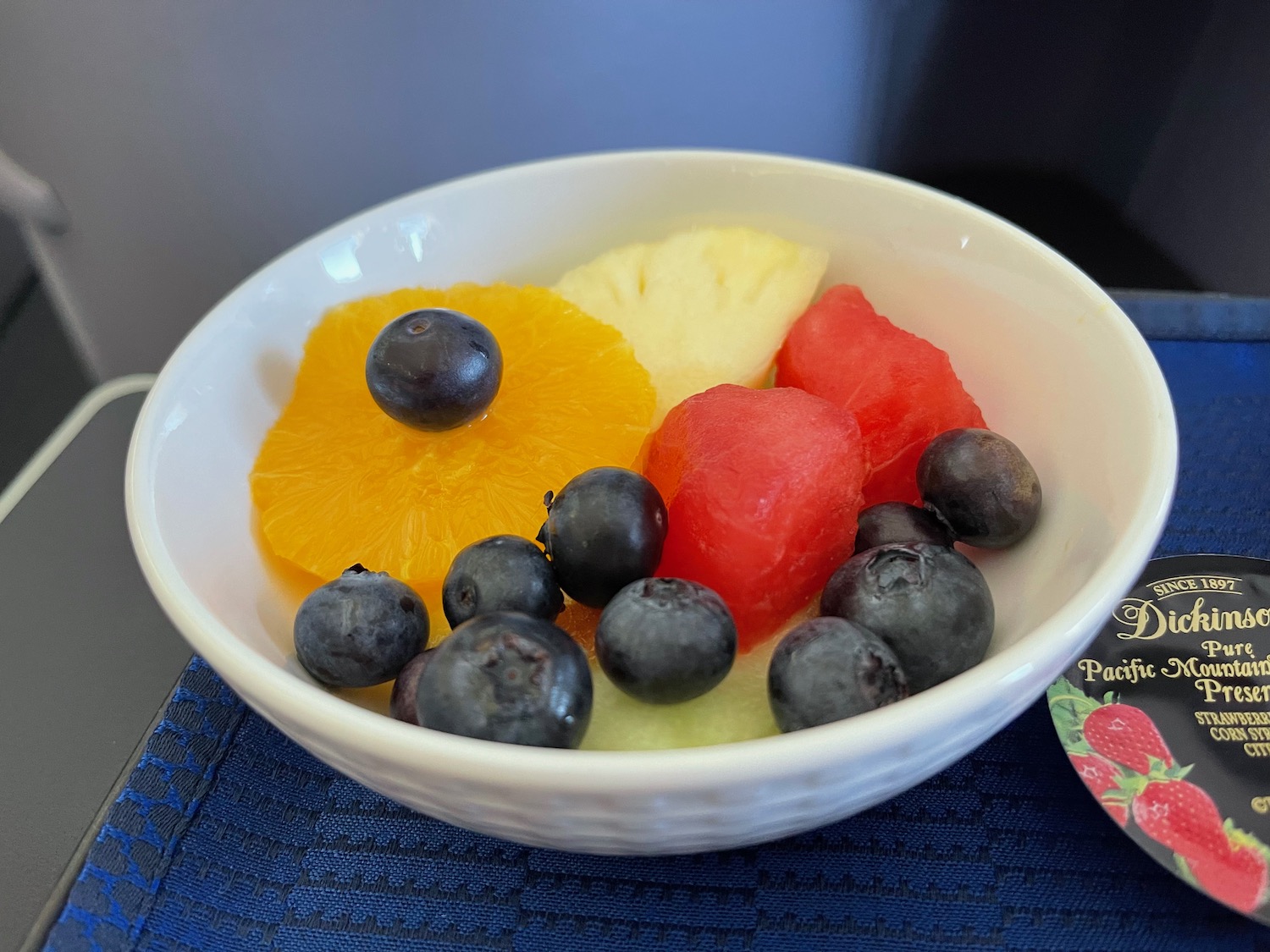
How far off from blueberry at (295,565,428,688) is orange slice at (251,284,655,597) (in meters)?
0.08

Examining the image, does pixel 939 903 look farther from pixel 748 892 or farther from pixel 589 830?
pixel 589 830

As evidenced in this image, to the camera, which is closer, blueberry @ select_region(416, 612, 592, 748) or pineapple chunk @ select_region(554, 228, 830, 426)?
blueberry @ select_region(416, 612, 592, 748)

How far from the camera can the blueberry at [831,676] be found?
0.60 meters

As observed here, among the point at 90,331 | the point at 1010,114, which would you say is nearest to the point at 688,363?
the point at 1010,114

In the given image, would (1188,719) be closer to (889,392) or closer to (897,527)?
(897,527)

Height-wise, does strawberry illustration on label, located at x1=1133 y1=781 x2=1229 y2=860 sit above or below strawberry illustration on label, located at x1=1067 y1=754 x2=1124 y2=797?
above

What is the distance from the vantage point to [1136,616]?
2.64 feet

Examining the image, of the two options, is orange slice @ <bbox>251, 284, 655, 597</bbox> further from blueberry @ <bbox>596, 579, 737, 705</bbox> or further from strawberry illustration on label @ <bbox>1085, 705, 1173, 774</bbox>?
strawberry illustration on label @ <bbox>1085, 705, 1173, 774</bbox>

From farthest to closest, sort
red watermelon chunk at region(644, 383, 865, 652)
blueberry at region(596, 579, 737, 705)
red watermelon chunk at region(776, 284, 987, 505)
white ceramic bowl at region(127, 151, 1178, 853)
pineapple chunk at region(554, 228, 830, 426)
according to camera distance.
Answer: pineapple chunk at region(554, 228, 830, 426), red watermelon chunk at region(776, 284, 987, 505), red watermelon chunk at region(644, 383, 865, 652), blueberry at region(596, 579, 737, 705), white ceramic bowl at region(127, 151, 1178, 853)

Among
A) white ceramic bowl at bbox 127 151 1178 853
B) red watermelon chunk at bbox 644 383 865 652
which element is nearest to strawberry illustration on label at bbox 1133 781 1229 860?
white ceramic bowl at bbox 127 151 1178 853

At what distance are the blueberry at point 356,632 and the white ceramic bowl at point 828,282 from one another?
6cm

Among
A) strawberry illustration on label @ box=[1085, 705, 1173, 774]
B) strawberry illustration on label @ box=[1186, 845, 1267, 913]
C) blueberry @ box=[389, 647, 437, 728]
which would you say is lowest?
strawberry illustration on label @ box=[1085, 705, 1173, 774]

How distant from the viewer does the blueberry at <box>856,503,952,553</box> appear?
0.78m

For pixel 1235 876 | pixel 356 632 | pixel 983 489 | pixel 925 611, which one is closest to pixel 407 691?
pixel 356 632
